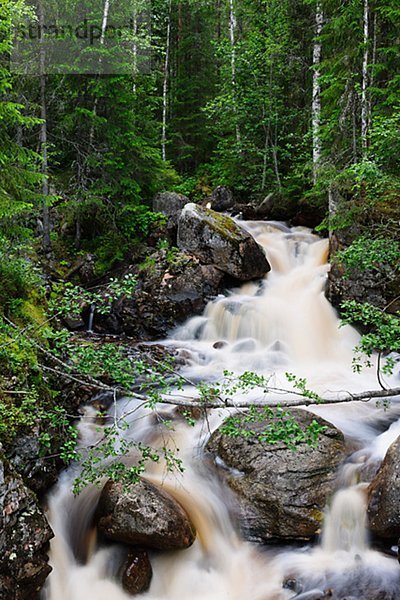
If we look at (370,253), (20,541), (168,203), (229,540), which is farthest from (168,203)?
(20,541)

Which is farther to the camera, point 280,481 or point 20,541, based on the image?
point 280,481

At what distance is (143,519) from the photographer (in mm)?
4559

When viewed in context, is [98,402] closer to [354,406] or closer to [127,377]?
[127,377]

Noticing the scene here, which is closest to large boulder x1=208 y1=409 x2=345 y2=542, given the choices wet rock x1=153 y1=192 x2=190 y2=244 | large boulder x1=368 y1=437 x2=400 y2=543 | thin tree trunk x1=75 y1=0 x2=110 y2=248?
large boulder x1=368 y1=437 x2=400 y2=543

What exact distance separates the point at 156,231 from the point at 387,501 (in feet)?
32.3

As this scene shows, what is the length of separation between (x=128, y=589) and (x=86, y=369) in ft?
7.90

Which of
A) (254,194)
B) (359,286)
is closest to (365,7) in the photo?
(359,286)

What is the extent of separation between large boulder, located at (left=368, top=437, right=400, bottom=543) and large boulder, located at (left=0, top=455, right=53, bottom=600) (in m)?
3.58

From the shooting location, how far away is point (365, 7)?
909cm

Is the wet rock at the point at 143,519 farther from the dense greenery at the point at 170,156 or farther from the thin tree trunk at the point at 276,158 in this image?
the thin tree trunk at the point at 276,158

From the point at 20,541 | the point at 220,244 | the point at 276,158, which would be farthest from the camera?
the point at 276,158

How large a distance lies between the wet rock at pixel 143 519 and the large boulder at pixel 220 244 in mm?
7227

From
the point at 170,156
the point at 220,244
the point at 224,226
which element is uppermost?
the point at 170,156

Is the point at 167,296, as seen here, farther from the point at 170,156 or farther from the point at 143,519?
the point at 170,156
